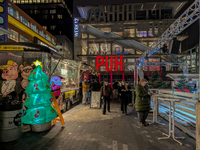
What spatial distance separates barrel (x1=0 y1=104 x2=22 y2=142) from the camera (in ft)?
14.1

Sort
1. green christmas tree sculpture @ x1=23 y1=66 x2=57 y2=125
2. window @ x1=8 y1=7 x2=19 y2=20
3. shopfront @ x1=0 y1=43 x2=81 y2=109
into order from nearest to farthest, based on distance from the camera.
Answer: green christmas tree sculpture @ x1=23 y1=66 x2=57 y2=125 < shopfront @ x1=0 y1=43 x2=81 y2=109 < window @ x1=8 y1=7 x2=19 y2=20

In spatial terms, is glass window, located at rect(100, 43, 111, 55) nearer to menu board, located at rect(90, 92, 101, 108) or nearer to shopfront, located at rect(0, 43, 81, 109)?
menu board, located at rect(90, 92, 101, 108)

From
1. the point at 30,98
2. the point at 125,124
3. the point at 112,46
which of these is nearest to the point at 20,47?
the point at 30,98

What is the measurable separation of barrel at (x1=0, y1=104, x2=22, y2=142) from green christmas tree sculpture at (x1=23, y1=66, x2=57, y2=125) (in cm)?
58

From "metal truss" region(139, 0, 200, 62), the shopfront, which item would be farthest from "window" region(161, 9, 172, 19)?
the shopfront

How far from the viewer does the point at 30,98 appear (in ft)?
16.8

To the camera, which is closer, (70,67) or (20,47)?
(20,47)

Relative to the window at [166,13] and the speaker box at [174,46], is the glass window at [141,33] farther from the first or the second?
the speaker box at [174,46]

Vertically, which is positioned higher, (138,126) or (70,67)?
(70,67)

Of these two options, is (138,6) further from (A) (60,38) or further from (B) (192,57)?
(A) (60,38)

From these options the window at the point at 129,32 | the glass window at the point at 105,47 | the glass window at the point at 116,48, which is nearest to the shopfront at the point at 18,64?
the glass window at the point at 105,47

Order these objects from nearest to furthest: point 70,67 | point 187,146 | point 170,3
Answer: point 187,146 → point 70,67 → point 170,3

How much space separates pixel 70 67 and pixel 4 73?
20.1 feet

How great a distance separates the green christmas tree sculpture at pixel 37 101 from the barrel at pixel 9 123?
22.7 inches
